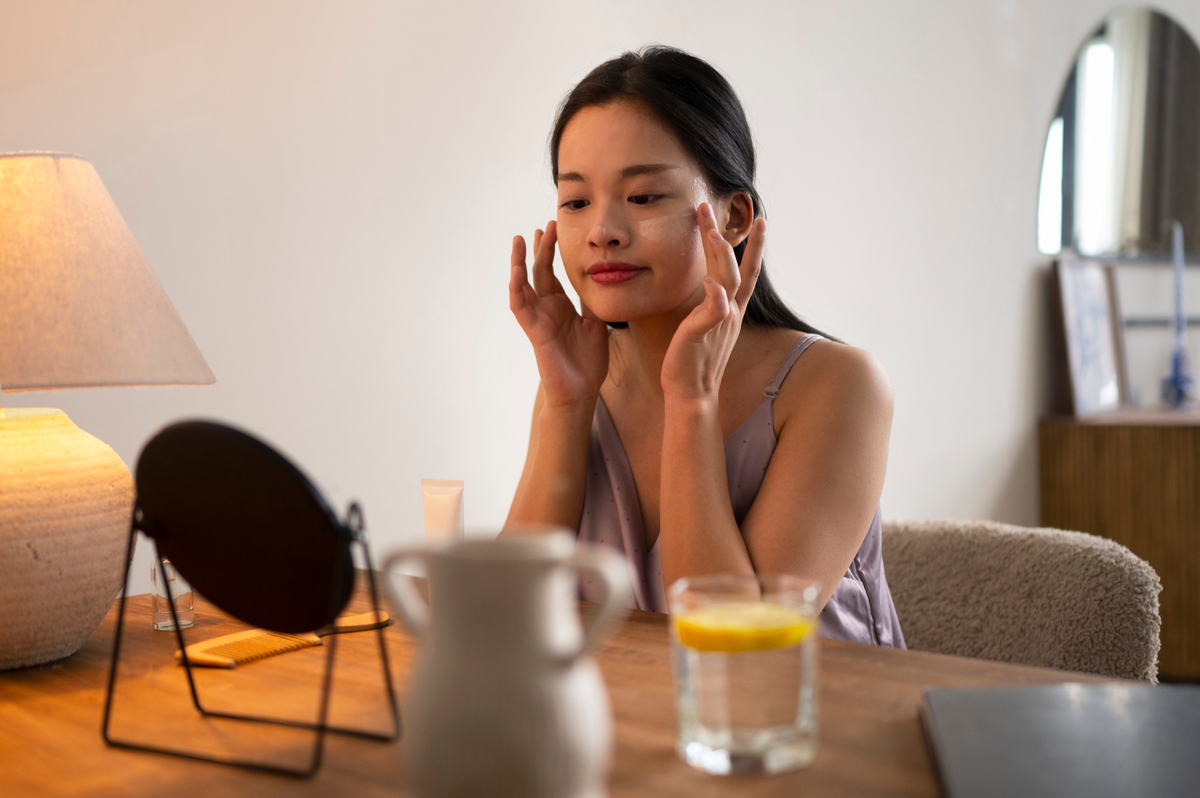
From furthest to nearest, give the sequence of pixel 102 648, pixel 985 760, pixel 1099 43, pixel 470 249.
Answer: pixel 1099 43, pixel 470 249, pixel 102 648, pixel 985 760

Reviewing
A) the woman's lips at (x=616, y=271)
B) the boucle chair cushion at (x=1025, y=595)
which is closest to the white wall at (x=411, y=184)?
the woman's lips at (x=616, y=271)

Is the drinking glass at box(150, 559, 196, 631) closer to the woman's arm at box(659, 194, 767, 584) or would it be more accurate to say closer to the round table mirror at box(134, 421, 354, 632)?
the round table mirror at box(134, 421, 354, 632)

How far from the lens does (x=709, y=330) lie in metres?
1.09

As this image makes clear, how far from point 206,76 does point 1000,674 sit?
4.23 feet

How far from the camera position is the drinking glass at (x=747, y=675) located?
0.53 m

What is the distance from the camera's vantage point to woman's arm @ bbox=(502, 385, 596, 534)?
1253mm

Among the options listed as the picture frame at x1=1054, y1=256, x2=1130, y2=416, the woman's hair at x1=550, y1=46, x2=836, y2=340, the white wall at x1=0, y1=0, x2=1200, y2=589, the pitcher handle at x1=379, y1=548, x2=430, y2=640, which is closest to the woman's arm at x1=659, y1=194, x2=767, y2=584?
the woman's hair at x1=550, y1=46, x2=836, y2=340

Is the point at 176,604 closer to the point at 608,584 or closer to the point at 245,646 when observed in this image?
the point at 245,646

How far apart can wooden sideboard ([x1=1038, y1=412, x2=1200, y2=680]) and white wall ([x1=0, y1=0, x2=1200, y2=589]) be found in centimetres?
50

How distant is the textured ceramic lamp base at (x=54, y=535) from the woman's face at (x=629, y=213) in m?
0.54

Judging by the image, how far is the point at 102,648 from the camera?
90 cm

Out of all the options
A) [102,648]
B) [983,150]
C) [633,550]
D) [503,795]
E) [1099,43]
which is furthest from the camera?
[1099,43]

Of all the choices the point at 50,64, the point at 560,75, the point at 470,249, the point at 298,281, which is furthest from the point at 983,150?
the point at 50,64

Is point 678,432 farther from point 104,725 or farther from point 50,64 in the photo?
point 50,64
